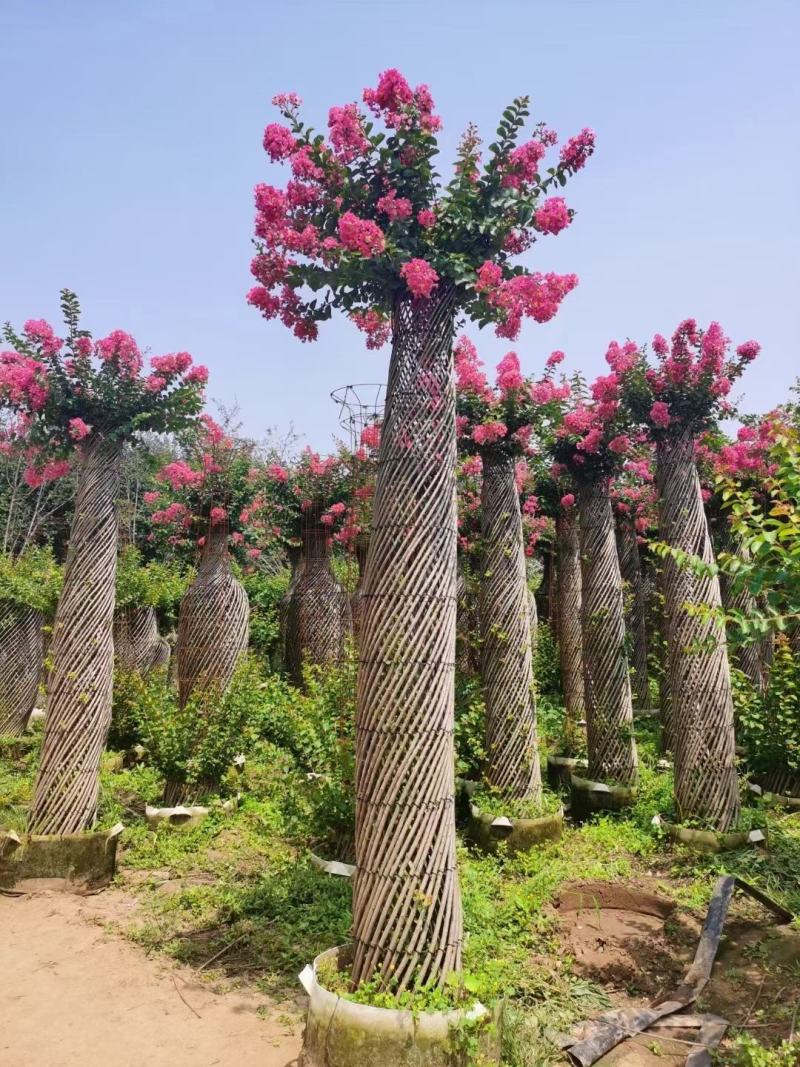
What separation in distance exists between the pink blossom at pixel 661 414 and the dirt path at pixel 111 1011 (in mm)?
6174

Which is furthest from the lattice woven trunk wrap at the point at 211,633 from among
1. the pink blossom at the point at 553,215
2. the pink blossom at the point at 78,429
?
the pink blossom at the point at 553,215

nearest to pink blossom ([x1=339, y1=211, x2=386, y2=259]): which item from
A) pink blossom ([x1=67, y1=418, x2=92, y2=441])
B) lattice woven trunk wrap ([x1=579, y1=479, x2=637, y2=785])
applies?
pink blossom ([x1=67, y1=418, x2=92, y2=441])

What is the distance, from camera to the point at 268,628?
55.9 ft

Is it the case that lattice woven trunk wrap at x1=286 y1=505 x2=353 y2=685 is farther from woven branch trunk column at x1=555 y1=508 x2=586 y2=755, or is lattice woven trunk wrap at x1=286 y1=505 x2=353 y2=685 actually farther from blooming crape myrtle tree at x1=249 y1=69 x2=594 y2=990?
blooming crape myrtle tree at x1=249 y1=69 x2=594 y2=990

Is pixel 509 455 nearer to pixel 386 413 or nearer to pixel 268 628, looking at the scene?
pixel 386 413

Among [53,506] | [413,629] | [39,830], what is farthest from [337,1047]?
[53,506]

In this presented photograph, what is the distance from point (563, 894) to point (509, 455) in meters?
4.38

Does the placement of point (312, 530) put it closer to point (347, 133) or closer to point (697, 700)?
point (697, 700)

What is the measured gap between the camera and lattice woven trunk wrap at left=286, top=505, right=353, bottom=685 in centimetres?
1199

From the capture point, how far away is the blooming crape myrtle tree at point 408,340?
3688 millimetres

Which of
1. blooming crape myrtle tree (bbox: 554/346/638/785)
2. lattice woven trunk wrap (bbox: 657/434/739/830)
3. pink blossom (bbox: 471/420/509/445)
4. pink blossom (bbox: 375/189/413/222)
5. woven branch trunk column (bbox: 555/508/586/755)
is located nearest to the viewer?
pink blossom (bbox: 375/189/413/222)

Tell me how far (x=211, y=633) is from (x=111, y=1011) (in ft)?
16.7

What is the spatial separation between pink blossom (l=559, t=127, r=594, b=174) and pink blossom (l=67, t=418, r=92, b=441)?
4961mm

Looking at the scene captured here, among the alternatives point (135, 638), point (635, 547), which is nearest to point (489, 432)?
point (635, 547)
